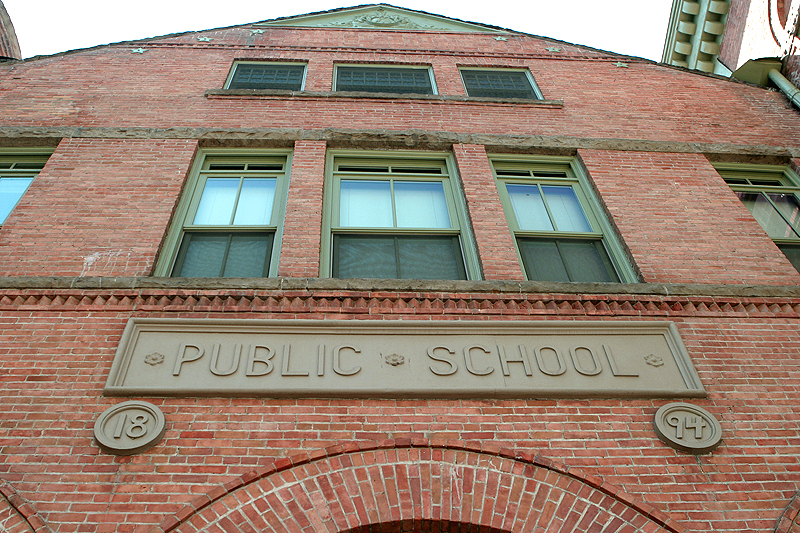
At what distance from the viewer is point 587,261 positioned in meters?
6.93

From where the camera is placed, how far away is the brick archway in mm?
4148

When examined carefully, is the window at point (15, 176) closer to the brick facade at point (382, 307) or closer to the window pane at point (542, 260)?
the brick facade at point (382, 307)

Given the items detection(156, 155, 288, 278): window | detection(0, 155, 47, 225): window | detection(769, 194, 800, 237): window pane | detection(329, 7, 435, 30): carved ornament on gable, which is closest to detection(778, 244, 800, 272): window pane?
detection(769, 194, 800, 237): window pane

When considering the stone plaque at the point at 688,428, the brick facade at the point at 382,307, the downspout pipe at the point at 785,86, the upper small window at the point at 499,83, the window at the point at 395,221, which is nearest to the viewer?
the brick facade at the point at 382,307

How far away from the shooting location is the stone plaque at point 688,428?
4734mm

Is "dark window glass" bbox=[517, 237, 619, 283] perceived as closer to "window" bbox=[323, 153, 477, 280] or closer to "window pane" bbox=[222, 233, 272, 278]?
"window" bbox=[323, 153, 477, 280]

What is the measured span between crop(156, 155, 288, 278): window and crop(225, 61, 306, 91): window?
2.24 metres

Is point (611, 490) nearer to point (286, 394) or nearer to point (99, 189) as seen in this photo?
point (286, 394)

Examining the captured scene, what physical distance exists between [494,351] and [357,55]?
7.31 meters

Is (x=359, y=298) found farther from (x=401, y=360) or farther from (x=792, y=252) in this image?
(x=792, y=252)

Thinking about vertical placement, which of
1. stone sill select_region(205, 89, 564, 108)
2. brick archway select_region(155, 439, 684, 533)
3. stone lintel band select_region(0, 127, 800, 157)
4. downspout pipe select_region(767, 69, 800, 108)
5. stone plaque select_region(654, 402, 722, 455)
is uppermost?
downspout pipe select_region(767, 69, 800, 108)

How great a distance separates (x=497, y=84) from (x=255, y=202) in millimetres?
4923

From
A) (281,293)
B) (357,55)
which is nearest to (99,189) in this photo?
(281,293)

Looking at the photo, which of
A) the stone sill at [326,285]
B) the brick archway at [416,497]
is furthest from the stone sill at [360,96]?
the brick archway at [416,497]
